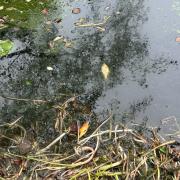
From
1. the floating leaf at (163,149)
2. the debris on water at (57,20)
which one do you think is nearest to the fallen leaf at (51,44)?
the debris on water at (57,20)

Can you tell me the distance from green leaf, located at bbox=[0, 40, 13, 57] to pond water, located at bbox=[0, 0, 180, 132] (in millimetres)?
73

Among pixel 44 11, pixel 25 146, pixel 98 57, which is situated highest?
pixel 44 11

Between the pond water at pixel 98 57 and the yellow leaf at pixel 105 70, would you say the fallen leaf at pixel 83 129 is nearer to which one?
the pond water at pixel 98 57

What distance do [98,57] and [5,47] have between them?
1.24 meters

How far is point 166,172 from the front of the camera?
334cm

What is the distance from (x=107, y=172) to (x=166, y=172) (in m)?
0.55

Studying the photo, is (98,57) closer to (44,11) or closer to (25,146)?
(44,11)

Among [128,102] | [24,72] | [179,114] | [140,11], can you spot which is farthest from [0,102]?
[140,11]

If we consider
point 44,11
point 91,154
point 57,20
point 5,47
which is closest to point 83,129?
point 91,154

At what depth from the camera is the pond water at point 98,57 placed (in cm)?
405

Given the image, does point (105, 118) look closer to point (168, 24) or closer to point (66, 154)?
point (66, 154)

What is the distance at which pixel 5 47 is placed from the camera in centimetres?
478

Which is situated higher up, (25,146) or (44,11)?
(44,11)

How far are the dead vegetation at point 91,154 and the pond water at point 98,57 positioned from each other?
25 cm
